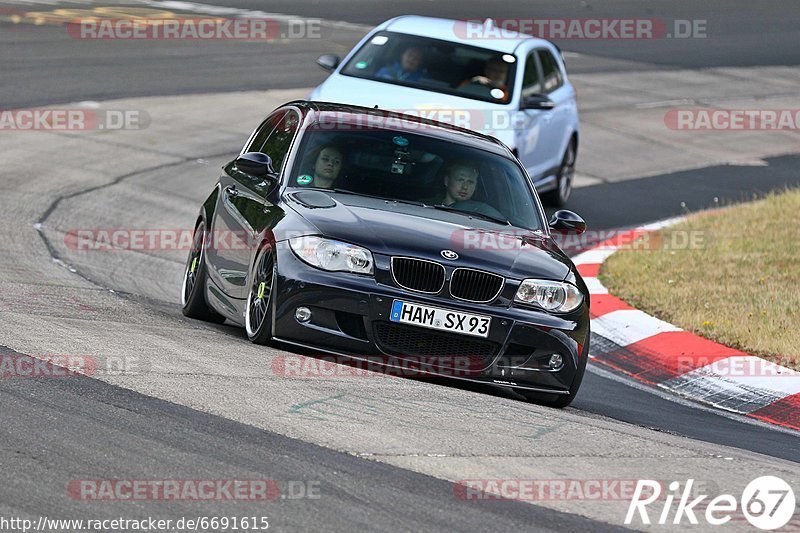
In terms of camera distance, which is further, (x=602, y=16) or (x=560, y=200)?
(x=602, y=16)

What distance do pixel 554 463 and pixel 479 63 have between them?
9.41 m

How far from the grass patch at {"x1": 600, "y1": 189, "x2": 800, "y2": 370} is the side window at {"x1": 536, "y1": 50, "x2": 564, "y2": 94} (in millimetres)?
2153

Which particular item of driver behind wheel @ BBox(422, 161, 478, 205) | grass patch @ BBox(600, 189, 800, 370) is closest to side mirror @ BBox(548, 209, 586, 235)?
driver behind wheel @ BBox(422, 161, 478, 205)

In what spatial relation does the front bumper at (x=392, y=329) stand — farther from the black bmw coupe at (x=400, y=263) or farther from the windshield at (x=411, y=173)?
the windshield at (x=411, y=173)

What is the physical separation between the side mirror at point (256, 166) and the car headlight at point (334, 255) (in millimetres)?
1133

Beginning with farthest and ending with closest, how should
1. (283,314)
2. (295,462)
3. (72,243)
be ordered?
(72,243) → (283,314) → (295,462)

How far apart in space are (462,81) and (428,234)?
6.89m

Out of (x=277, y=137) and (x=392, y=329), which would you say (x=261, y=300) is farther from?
(x=277, y=137)

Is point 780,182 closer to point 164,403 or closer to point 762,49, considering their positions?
point 762,49

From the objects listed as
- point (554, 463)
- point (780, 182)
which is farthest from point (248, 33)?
point (554, 463)

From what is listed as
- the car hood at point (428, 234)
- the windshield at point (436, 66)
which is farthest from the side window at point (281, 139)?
the windshield at point (436, 66)

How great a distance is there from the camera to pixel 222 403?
21.4 ft

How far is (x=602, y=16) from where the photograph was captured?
108ft

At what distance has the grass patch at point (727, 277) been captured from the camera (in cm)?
1093
